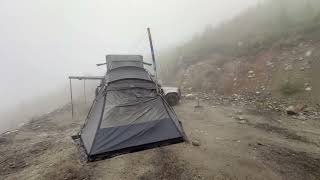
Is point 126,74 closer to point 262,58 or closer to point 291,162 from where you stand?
point 291,162

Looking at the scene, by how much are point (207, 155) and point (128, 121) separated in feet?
9.45

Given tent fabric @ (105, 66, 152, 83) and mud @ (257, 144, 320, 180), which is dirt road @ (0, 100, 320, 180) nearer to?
mud @ (257, 144, 320, 180)

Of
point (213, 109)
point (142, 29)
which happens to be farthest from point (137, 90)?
point (142, 29)

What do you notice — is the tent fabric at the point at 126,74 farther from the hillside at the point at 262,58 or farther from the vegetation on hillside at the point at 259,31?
the vegetation on hillside at the point at 259,31

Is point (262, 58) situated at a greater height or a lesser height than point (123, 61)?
greater

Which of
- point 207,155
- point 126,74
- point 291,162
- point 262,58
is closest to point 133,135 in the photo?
point 207,155

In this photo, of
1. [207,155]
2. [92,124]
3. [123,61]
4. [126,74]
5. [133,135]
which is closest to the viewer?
[207,155]

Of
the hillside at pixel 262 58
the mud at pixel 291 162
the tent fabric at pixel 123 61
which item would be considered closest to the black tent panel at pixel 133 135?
the mud at pixel 291 162

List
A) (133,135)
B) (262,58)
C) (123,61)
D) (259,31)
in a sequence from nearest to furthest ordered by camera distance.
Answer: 1. (133,135)
2. (123,61)
3. (262,58)
4. (259,31)

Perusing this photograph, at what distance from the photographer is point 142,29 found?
266 ft

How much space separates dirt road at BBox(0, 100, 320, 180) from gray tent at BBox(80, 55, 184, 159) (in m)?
0.37

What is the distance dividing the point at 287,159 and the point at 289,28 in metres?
13.9

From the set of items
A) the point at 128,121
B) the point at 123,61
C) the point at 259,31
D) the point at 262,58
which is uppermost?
the point at 259,31

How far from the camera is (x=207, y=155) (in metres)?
9.27
